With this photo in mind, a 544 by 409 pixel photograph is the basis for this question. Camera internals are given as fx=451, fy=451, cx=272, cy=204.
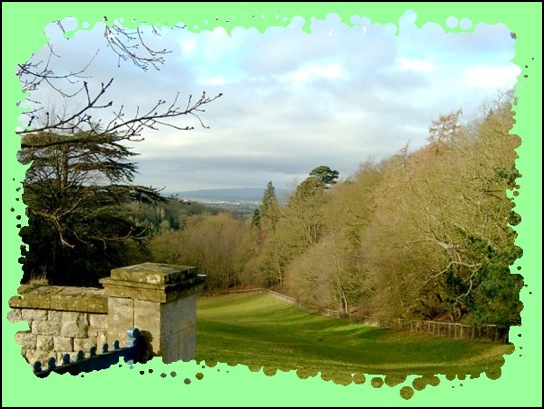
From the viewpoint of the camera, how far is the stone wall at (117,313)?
11.7ft

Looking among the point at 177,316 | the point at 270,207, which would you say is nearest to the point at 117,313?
the point at 177,316

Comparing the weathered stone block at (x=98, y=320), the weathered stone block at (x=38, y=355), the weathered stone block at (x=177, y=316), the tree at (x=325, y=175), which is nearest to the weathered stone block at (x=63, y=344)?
the weathered stone block at (x=38, y=355)

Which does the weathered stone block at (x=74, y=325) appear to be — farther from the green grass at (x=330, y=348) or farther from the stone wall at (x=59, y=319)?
the green grass at (x=330, y=348)

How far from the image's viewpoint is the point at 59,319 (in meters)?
4.33

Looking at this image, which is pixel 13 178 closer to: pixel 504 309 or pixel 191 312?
pixel 191 312

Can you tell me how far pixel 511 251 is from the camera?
9812mm

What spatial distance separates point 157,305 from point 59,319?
55.5 inches

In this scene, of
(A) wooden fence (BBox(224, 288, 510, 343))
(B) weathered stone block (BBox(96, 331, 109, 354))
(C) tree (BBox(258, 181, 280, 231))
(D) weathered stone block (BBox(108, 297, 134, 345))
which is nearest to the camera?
(D) weathered stone block (BBox(108, 297, 134, 345))

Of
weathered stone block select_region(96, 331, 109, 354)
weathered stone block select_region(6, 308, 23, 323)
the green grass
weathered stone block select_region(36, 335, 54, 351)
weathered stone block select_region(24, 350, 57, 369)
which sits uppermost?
weathered stone block select_region(6, 308, 23, 323)

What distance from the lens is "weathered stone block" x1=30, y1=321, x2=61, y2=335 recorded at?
4348mm

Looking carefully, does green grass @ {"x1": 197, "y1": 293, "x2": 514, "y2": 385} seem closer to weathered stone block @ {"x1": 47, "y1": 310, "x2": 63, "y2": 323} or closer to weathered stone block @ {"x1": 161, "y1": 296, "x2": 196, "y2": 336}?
weathered stone block @ {"x1": 161, "y1": 296, "x2": 196, "y2": 336}

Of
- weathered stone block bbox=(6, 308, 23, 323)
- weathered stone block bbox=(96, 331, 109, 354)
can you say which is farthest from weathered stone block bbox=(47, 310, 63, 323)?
weathered stone block bbox=(96, 331, 109, 354)

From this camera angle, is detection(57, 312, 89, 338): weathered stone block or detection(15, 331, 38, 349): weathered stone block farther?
detection(15, 331, 38, 349): weathered stone block

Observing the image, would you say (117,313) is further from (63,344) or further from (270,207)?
(270,207)
